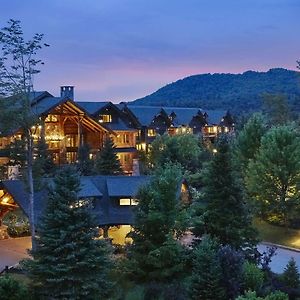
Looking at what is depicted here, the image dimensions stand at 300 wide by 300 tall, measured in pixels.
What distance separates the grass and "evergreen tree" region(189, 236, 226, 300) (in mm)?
13087

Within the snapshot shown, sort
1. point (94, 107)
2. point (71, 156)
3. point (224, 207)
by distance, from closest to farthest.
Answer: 1. point (224, 207)
2. point (71, 156)
3. point (94, 107)

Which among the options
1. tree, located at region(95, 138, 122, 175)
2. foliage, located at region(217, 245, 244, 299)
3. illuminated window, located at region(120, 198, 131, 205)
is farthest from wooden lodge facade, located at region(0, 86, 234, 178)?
foliage, located at region(217, 245, 244, 299)

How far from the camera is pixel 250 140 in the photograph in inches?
1599

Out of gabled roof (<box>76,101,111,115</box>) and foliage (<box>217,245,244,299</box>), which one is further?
gabled roof (<box>76,101,111,115</box>)

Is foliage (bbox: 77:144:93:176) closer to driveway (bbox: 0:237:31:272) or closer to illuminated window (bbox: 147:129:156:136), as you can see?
driveway (bbox: 0:237:31:272)

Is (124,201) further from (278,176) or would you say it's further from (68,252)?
(68,252)

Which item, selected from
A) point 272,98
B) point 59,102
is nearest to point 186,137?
point 59,102

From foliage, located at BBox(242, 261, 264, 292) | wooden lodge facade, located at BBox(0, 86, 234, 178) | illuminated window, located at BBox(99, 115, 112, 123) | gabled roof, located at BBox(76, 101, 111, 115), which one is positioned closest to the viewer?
foliage, located at BBox(242, 261, 264, 292)

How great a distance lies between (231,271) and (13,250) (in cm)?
1507

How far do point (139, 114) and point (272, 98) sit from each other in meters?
22.5

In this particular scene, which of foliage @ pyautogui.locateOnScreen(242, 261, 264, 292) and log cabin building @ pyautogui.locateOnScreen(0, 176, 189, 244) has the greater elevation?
log cabin building @ pyautogui.locateOnScreen(0, 176, 189, 244)

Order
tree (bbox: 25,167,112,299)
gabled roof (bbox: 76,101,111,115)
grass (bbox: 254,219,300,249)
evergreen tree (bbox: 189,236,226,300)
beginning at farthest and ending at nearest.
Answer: gabled roof (bbox: 76,101,111,115) → grass (bbox: 254,219,300,249) → evergreen tree (bbox: 189,236,226,300) → tree (bbox: 25,167,112,299)

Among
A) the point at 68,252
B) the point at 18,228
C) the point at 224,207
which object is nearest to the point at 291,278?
the point at 224,207

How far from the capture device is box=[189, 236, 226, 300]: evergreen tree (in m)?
20.3
